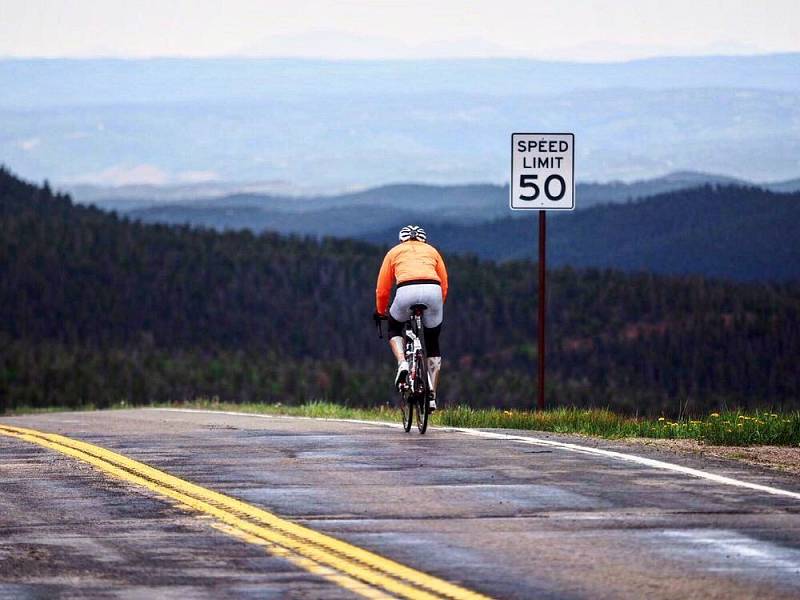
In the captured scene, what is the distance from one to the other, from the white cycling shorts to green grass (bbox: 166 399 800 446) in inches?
79.3

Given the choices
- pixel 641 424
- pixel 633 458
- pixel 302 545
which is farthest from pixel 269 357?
pixel 302 545

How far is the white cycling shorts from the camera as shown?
18.2 metres


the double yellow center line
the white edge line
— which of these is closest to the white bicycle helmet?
the white edge line

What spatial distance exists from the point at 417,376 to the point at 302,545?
7685 millimetres

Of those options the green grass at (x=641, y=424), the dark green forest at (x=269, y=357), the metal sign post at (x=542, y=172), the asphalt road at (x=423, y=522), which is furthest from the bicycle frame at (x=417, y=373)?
the dark green forest at (x=269, y=357)

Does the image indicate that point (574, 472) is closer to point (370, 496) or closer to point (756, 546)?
point (370, 496)

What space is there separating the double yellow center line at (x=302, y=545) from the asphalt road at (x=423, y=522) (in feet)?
0.36

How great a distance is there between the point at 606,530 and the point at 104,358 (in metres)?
150

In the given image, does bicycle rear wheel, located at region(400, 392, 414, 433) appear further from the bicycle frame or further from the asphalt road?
the asphalt road

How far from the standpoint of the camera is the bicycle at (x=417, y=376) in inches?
719

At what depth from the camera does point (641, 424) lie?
65.2ft

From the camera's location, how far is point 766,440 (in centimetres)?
1731

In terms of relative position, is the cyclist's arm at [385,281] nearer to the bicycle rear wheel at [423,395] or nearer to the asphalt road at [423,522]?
the bicycle rear wheel at [423,395]

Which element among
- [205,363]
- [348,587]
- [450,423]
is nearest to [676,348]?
[205,363]
